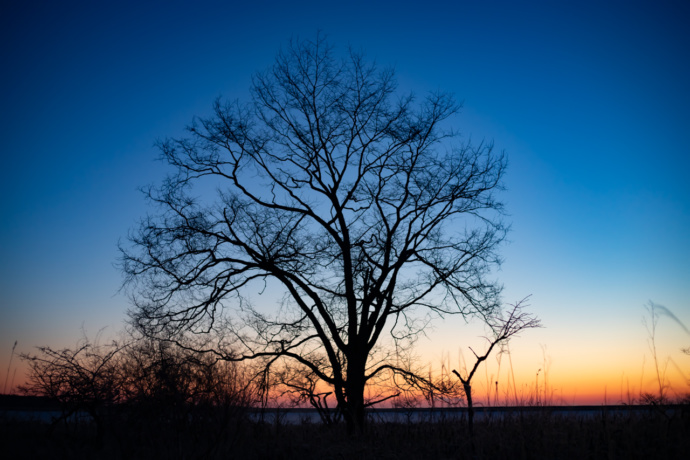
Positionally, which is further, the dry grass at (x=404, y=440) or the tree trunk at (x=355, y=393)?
the tree trunk at (x=355, y=393)

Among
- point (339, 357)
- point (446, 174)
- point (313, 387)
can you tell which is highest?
point (446, 174)

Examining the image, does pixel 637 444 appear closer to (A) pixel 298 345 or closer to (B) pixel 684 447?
(B) pixel 684 447

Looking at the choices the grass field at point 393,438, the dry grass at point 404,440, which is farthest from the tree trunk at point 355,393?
the dry grass at point 404,440

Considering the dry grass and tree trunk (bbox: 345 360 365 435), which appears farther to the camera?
tree trunk (bbox: 345 360 365 435)

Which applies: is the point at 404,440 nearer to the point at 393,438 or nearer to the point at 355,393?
the point at 393,438

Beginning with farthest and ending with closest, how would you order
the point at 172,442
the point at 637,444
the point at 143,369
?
the point at 143,369, the point at 172,442, the point at 637,444

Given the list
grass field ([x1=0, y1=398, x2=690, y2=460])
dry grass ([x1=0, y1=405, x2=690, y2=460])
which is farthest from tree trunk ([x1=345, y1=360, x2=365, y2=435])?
dry grass ([x1=0, y1=405, x2=690, y2=460])

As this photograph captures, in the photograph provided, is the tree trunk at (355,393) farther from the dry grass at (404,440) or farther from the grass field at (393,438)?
the dry grass at (404,440)

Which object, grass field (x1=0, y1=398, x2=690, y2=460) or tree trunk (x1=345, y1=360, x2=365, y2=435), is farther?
tree trunk (x1=345, y1=360, x2=365, y2=435)


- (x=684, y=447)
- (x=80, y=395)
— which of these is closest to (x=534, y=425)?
(x=684, y=447)

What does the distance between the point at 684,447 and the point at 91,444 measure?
30.3 ft

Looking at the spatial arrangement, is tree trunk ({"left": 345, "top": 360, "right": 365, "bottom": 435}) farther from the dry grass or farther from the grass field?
the dry grass

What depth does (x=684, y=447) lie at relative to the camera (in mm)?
5523

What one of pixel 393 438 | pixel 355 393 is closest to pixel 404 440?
pixel 393 438
